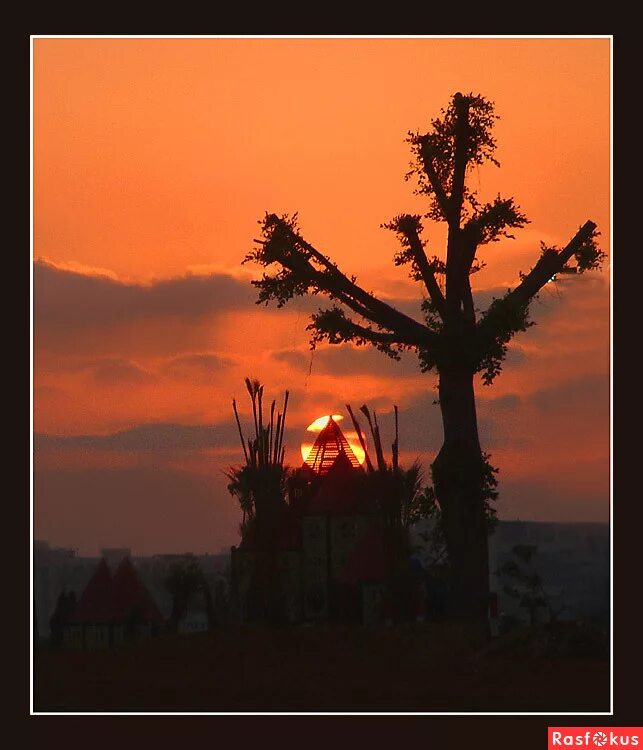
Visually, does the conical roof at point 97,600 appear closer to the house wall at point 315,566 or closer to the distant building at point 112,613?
the distant building at point 112,613

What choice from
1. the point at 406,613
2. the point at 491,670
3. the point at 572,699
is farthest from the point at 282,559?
the point at 572,699

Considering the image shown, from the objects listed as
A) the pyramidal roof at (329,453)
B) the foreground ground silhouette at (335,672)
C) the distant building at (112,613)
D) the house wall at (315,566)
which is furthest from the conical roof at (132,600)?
the pyramidal roof at (329,453)

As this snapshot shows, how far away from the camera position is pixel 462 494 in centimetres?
1702

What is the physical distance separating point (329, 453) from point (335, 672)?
171 inches

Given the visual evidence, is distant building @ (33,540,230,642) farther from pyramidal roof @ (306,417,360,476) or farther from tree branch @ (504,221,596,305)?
tree branch @ (504,221,596,305)

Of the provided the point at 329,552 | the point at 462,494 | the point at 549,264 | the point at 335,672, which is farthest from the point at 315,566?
the point at 549,264

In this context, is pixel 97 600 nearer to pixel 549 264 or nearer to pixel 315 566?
pixel 315 566

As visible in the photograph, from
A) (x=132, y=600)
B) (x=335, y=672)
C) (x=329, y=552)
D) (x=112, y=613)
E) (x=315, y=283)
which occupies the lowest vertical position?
(x=335, y=672)

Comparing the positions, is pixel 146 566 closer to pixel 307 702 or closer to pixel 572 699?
pixel 307 702

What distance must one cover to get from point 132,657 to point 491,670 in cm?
381

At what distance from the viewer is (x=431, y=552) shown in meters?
17.4

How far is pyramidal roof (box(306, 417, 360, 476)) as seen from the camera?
18953mm
